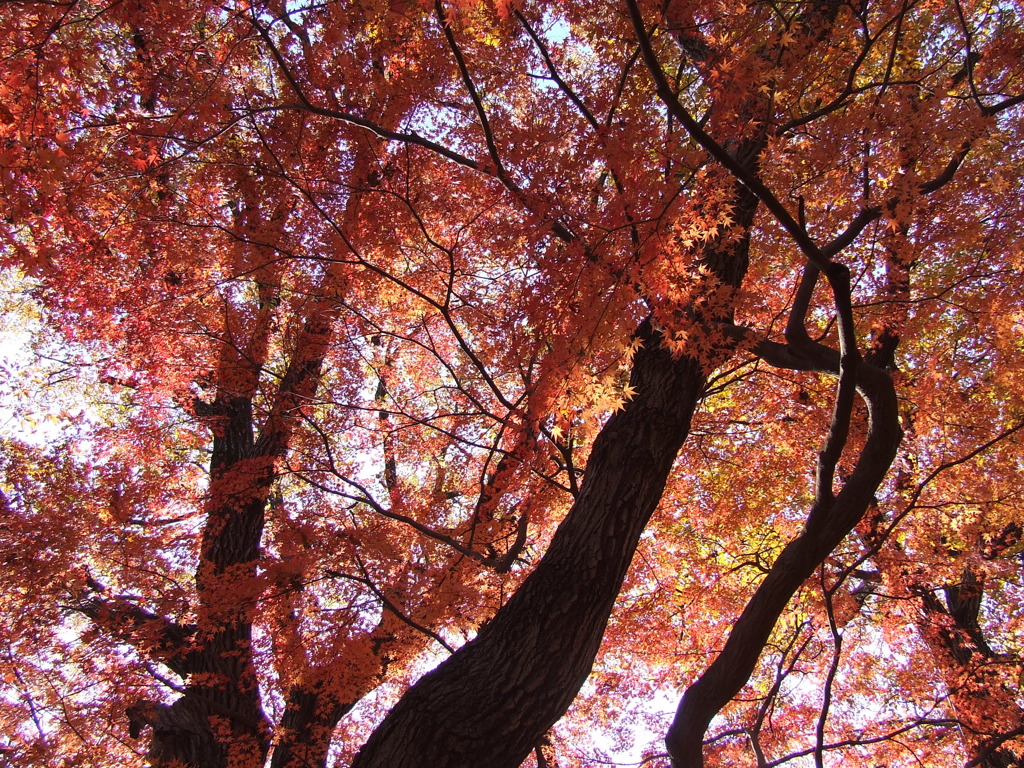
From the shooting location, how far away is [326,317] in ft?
18.4

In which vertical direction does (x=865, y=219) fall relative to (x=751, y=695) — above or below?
above

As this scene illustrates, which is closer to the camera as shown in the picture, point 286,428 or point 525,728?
point 525,728

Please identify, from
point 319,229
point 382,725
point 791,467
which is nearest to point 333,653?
point 382,725

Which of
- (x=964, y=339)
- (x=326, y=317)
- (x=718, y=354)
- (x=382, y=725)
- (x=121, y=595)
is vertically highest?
(x=964, y=339)

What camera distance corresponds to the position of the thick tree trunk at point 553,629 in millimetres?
2348

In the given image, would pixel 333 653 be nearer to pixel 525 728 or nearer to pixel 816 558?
pixel 525 728

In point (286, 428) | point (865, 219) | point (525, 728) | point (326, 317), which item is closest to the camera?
point (525, 728)

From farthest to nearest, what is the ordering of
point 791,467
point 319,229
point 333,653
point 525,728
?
1. point 791,467
2. point 319,229
3. point 333,653
4. point 525,728

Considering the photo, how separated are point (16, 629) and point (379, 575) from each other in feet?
9.92

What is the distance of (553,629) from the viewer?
265 cm

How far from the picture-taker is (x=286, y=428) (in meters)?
6.04

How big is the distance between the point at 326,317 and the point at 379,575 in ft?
7.81

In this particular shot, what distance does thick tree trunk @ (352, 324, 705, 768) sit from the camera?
92.4 inches

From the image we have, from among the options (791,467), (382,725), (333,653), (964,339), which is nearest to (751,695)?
(791,467)
